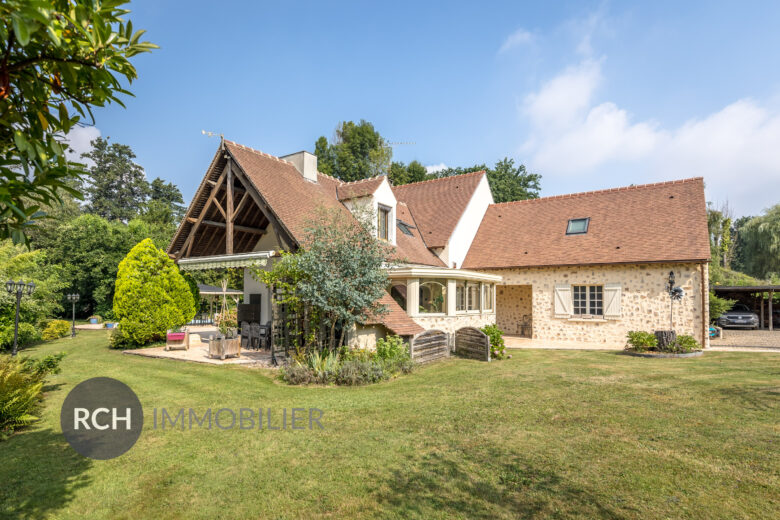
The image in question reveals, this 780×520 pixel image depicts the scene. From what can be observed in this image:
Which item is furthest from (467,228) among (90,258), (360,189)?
(90,258)

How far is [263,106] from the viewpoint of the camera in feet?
45.6

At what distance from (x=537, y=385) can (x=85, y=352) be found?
15.9 meters

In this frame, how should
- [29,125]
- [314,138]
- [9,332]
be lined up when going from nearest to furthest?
1. [29,125]
2. [9,332]
3. [314,138]

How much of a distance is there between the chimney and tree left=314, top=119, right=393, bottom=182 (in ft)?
73.1

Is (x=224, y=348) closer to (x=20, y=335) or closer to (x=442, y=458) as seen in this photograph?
(x=20, y=335)

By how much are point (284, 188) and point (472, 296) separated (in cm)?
880

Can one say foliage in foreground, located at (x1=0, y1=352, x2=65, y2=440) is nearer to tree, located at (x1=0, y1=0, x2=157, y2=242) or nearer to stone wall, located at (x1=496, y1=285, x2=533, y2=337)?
tree, located at (x1=0, y1=0, x2=157, y2=242)

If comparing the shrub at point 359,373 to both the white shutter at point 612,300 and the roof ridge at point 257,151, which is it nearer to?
the roof ridge at point 257,151

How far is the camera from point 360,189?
17297mm

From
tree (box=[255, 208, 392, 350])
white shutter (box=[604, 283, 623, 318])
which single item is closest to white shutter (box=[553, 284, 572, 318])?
white shutter (box=[604, 283, 623, 318])

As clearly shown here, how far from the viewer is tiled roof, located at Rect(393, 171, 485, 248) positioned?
21389 mm

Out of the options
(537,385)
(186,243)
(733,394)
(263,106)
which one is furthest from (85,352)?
(733,394)

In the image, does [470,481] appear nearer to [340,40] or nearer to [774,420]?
[774,420]

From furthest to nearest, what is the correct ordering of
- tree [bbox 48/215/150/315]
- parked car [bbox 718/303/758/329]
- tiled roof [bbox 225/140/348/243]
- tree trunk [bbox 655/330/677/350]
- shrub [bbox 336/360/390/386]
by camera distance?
tree [bbox 48/215/150/315], parked car [bbox 718/303/758/329], tree trunk [bbox 655/330/677/350], tiled roof [bbox 225/140/348/243], shrub [bbox 336/360/390/386]
